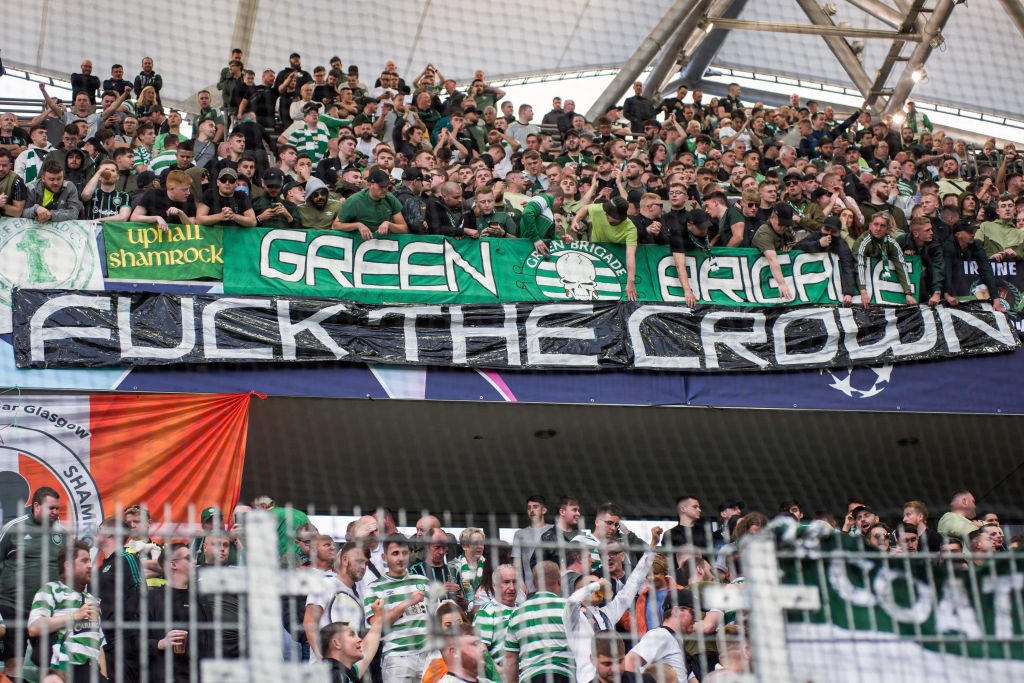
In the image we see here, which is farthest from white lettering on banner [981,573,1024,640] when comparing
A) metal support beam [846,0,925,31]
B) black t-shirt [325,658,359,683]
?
metal support beam [846,0,925,31]

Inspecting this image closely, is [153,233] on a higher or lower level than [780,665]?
higher

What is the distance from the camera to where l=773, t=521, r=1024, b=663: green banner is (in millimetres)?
4637

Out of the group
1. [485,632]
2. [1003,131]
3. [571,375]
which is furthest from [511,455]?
[1003,131]

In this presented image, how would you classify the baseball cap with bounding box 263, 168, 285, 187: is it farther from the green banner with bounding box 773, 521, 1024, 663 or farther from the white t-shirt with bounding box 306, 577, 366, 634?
the green banner with bounding box 773, 521, 1024, 663

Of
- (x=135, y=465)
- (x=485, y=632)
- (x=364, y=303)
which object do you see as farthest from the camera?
(x=364, y=303)

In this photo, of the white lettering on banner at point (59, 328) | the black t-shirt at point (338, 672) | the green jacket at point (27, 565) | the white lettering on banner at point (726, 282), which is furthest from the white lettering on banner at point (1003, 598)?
the white lettering on banner at point (59, 328)

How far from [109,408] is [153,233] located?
1.55m

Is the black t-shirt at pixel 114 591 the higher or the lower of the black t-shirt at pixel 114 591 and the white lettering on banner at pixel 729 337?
the lower

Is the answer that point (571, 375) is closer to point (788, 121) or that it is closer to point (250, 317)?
point (250, 317)

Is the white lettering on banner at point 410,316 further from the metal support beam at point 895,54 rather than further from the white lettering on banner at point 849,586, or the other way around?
the metal support beam at point 895,54

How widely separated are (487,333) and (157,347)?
2.75 meters

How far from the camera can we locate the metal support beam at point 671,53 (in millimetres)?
20656

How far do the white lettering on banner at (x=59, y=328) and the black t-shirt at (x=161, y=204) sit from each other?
903 mm

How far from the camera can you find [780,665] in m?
4.36
